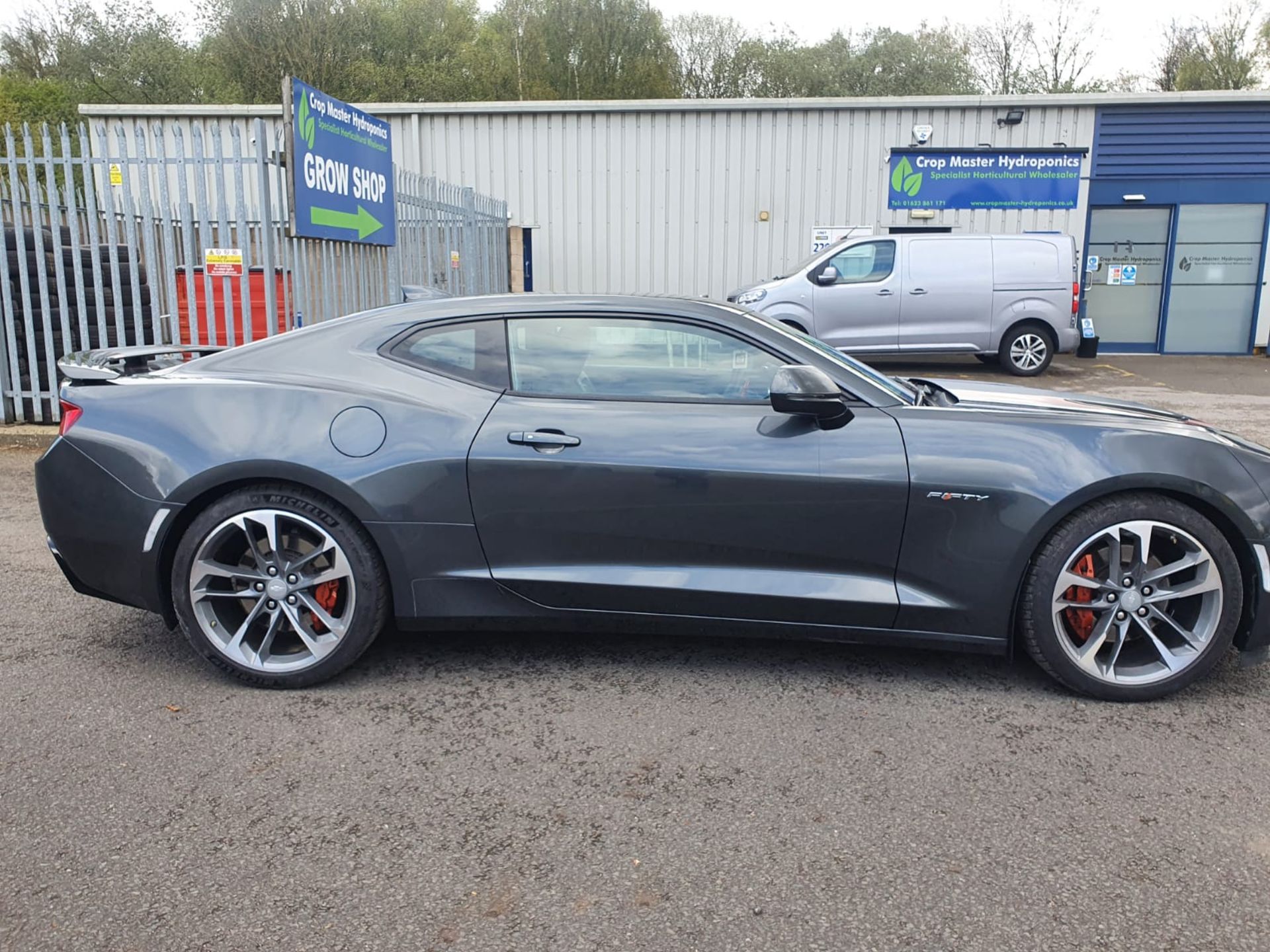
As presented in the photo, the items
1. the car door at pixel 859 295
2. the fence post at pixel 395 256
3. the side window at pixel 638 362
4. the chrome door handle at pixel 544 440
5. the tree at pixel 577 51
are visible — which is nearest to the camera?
the chrome door handle at pixel 544 440

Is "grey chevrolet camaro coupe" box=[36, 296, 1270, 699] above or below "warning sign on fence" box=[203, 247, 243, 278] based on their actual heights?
below

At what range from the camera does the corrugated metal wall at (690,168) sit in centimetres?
1666

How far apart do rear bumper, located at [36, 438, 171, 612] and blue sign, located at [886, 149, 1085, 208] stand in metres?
15.3

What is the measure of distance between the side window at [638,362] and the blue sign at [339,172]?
16.5ft

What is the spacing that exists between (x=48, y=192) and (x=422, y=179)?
371 cm

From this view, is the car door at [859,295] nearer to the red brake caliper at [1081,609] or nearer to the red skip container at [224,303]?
the red skip container at [224,303]

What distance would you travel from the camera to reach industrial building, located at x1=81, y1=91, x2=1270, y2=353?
16562 mm

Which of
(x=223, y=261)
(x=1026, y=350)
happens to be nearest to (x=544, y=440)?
(x=223, y=261)

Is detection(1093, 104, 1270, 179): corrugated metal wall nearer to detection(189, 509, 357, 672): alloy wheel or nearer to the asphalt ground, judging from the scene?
the asphalt ground

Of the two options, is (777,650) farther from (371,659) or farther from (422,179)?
(422,179)

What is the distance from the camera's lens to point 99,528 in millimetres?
3508

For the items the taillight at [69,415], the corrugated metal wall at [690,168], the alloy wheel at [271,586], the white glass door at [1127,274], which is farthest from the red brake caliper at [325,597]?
the white glass door at [1127,274]

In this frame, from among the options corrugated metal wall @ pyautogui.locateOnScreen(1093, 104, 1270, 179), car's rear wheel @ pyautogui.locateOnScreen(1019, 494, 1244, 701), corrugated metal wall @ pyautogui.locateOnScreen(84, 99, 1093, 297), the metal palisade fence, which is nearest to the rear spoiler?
car's rear wheel @ pyautogui.locateOnScreen(1019, 494, 1244, 701)

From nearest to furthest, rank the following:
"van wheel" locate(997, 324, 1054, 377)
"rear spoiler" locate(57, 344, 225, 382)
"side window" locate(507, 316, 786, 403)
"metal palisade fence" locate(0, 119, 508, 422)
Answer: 1. "side window" locate(507, 316, 786, 403)
2. "rear spoiler" locate(57, 344, 225, 382)
3. "metal palisade fence" locate(0, 119, 508, 422)
4. "van wheel" locate(997, 324, 1054, 377)
